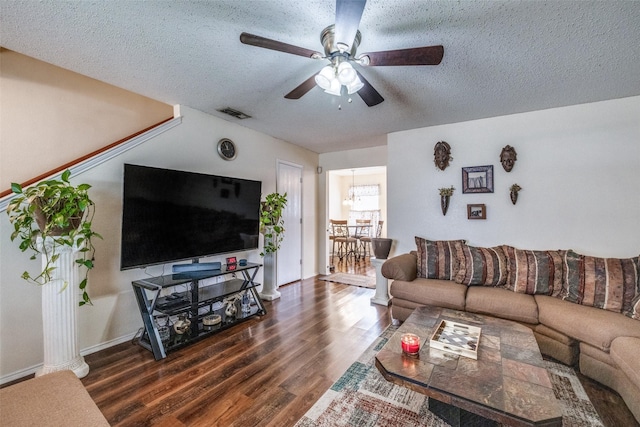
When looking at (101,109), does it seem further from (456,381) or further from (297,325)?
(456,381)

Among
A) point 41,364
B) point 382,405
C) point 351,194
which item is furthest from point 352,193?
point 41,364

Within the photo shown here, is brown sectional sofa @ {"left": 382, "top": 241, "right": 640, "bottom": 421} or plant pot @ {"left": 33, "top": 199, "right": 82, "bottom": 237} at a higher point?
plant pot @ {"left": 33, "top": 199, "right": 82, "bottom": 237}

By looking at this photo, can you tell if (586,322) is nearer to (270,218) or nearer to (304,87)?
(304,87)

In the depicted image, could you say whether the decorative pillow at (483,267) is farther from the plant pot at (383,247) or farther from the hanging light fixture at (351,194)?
the hanging light fixture at (351,194)

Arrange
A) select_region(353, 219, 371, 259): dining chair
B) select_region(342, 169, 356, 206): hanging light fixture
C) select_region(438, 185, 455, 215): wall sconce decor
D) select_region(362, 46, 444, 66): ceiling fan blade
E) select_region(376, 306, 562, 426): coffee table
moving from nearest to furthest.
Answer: select_region(376, 306, 562, 426): coffee table < select_region(362, 46, 444, 66): ceiling fan blade < select_region(438, 185, 455, 215): wall sconce decor < select_region(353, 219, 371, 259): dining chair < select_region(342, 169, 356, 206): hanging light fixture

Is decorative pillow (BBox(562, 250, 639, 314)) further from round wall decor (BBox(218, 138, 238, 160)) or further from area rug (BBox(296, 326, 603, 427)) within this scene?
round wall decor (BBox(218, 138, 238, 160))

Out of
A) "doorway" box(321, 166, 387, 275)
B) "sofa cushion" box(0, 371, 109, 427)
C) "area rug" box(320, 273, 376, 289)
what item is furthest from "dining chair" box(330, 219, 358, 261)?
"sofa cushion" box(0, 371, 109, 427)

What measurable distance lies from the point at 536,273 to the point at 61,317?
13.7 ft

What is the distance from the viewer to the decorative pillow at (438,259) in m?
3.08

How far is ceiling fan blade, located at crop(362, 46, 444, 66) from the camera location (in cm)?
151

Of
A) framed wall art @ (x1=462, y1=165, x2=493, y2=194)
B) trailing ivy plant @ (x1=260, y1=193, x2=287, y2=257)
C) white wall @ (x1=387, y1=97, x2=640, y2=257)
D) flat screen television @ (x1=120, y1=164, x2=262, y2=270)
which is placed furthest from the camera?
trailing ivy plant @ (x1=260, y1=193, x2=287, y2=257)

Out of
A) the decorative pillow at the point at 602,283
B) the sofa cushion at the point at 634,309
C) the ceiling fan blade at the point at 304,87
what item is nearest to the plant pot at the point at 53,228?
the ceiling fan blade at the point at 304,87

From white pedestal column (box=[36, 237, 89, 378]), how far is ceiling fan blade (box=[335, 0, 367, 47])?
242cm

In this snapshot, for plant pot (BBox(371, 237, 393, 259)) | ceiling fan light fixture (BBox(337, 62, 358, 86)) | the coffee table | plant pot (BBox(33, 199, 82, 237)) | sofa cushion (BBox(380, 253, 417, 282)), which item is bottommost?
the coffee table
